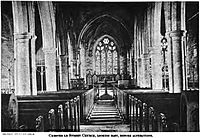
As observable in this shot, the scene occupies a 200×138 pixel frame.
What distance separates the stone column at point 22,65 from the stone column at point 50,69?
335 centimetres

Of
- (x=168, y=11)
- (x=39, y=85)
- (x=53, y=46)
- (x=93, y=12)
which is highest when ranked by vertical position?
(x=93, y=12)

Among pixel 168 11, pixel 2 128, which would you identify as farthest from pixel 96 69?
pixel 2 128

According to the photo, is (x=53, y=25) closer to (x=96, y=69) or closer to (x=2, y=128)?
→ (x=2, y=128)

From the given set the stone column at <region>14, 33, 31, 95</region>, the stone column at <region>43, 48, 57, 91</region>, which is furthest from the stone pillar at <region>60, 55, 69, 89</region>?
the stone column at <region>14, 33, 31, 95</region>

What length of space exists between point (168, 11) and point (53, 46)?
214 inches

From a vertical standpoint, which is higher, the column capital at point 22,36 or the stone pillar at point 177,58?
the column capital at point 22,36

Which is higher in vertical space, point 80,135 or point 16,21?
point 16,21

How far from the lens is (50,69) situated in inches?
467

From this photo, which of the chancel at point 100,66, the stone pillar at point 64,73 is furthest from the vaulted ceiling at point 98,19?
the stone pillar at point 64,73

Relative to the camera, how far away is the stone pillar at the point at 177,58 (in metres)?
8.36

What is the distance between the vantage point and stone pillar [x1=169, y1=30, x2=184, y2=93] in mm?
8359

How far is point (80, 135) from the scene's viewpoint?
14.3 feet

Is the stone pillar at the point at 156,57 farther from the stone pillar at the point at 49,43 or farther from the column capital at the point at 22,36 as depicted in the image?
the column capital at the point at 22,36

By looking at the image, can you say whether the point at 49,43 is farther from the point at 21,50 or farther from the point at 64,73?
the point at 64,73
